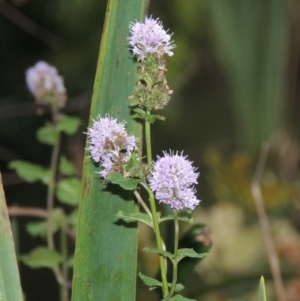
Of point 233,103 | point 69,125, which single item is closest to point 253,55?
point 233,103

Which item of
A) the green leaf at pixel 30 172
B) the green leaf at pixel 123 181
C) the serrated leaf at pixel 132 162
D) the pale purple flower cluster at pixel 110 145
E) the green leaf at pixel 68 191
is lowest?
the green leaf at pixel 123 181

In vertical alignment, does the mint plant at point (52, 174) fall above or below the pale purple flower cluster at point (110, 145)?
above

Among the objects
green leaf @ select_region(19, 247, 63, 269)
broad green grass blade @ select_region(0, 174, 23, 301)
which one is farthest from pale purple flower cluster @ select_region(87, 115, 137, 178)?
green leaf @ select_region(19, 247, 63, 269)

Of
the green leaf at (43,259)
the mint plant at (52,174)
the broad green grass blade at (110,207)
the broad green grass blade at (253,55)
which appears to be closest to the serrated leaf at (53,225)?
the mint plant at (52,174)

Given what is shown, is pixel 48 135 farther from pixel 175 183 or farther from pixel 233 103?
pixel 233 103

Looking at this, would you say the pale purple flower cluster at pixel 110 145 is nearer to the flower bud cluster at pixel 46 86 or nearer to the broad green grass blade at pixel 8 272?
the broad green grass blade at pixel 8 272

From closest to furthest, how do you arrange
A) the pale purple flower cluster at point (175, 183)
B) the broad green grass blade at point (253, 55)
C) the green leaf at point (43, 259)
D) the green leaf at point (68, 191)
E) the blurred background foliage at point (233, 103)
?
1. the pale purple flower cluster at point (175, 183)
2. the green leaf at point (43, 259)
3. the green leaf at point (68, 191)
4. the blurred background foliage at point (233, 103)
5. the broad green grass blade at point (253, 55)
